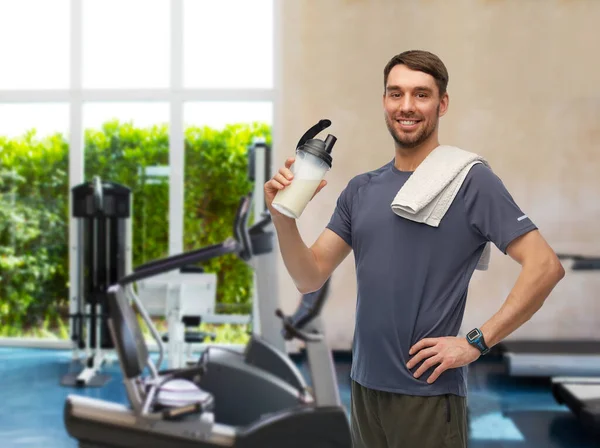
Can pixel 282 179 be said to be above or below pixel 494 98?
below

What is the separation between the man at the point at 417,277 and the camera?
1.13 meters

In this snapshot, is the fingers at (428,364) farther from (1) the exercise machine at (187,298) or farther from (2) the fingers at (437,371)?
(1) the exercise machine at (187,298)

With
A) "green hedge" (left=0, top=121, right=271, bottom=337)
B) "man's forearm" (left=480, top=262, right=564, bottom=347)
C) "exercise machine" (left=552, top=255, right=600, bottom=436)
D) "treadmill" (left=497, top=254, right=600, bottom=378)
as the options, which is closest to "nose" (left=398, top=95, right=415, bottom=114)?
"man's forearm" (left=480, top=262, right=564, bottom=347)

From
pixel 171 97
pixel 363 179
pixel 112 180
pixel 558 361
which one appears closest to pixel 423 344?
pixel 363 179

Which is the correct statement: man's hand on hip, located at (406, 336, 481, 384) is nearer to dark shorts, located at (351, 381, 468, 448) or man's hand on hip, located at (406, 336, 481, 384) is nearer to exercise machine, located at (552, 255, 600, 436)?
dark shorts, located at (351, 381, 468, 448)

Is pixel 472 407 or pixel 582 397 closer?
pixel 582 397

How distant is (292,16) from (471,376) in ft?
8.83

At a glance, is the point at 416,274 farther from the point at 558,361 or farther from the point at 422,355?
the point at 558,361

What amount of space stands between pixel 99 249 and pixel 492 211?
3621 millimetres

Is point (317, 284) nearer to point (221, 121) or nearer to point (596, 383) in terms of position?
point (596, 383)

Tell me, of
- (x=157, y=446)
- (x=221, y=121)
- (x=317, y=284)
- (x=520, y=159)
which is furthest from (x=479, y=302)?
(x=317, y=284)

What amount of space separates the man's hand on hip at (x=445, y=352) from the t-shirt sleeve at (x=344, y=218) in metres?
0.28

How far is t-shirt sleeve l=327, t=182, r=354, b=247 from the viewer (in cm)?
131

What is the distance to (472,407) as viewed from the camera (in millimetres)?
3639
